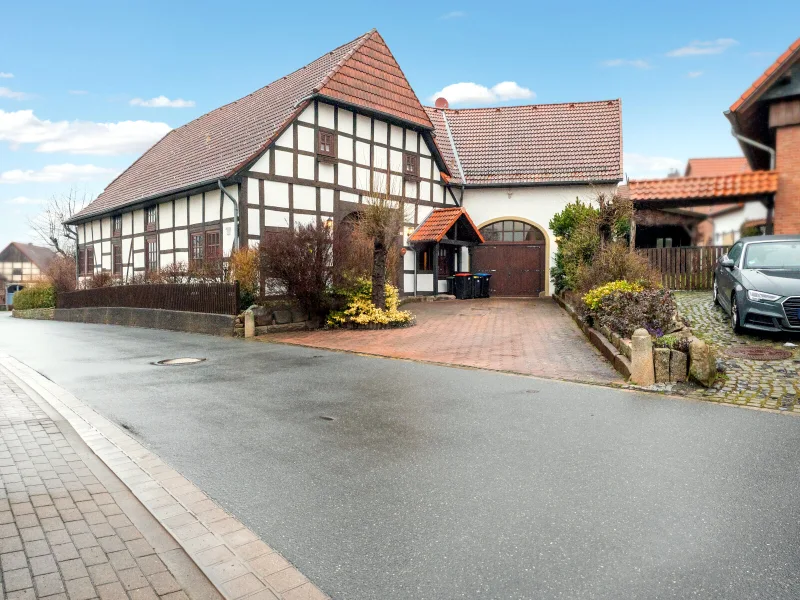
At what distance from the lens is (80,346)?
1321 centimetres

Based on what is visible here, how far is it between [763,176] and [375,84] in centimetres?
1247

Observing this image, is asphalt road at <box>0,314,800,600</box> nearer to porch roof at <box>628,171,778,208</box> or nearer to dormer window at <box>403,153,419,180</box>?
porch roof at <box>628,171,778,208</box>

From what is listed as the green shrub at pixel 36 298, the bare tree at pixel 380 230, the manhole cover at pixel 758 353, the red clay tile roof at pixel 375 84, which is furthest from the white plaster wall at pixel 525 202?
the green shrub at pixel 36 298

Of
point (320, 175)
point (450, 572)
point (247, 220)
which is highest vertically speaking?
point (320, 175)

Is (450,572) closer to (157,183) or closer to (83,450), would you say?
(83,450)

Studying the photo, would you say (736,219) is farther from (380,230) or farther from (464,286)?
(380,230)

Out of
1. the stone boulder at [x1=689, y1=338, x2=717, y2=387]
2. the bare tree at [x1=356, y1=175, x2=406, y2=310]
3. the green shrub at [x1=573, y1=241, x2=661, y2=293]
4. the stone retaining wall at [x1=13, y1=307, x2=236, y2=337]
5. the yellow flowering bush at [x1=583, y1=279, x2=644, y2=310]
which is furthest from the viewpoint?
the stone retaining wall at [x1=13, y1=307, x2=236, y2=337]

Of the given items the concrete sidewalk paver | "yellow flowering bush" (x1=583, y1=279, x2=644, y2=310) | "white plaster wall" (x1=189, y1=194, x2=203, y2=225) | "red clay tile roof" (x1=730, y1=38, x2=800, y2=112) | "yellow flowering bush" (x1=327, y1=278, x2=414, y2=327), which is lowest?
the concrete sidewalk paver

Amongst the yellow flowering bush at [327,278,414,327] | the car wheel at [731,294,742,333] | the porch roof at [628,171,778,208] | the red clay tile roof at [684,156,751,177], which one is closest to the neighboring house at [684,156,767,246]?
the porch roof at [628,171,778,208]

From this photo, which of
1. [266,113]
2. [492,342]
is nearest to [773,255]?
[492,342]

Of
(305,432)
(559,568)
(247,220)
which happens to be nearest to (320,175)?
(247,220)

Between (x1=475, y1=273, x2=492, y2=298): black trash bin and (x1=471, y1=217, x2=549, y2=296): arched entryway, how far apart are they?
0.90 metres

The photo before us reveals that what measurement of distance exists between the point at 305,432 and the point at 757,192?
1528 centimetres

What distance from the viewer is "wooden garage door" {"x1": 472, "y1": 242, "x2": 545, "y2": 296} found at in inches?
A: 982
